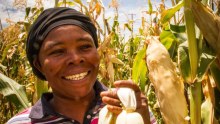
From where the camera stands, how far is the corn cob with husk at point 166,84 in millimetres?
1000

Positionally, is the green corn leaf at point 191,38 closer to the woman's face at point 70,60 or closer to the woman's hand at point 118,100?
the woman's hand at point 118,100

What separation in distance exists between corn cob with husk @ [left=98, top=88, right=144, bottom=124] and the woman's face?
61 centimetres

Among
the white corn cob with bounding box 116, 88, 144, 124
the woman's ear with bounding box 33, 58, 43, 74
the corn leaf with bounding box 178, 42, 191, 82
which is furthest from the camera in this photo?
the woman's ear with bounding box 33, 58, 43, 74

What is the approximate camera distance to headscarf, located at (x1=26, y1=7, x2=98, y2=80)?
1505 millimetres

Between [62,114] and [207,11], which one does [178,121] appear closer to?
[207,11]

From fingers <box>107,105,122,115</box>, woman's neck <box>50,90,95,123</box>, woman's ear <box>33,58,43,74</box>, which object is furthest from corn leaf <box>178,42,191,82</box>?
woman's ear <box>33,58,43,74</box>

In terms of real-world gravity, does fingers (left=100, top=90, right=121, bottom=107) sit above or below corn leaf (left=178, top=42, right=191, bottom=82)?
below

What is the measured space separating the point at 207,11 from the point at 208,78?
0.28 metres

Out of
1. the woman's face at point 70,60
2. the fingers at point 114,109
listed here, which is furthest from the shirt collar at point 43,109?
→ the fingers at point 114,109

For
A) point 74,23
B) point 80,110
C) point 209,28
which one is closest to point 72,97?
point 80,110

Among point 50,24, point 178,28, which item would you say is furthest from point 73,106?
point 178,28

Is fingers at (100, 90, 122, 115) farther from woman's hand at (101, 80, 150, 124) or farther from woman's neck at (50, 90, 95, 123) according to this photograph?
woman's neck at (50, 90, 95, 123)

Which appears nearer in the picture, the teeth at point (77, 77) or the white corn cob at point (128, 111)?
the white corn cob at point (128, 111)

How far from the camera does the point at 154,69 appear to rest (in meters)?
1.01
